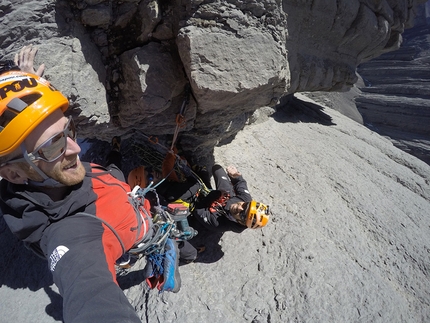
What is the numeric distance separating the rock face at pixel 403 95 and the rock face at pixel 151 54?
10.4m

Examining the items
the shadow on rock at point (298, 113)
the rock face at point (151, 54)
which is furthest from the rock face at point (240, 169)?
the shadow on rock at point (298, 113)

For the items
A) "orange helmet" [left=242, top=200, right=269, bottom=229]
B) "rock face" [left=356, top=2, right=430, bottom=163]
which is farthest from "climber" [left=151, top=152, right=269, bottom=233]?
"rock face" [left=356, top=2, right=430, bottom=163]

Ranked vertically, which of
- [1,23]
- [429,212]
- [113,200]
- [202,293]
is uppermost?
[1,23]

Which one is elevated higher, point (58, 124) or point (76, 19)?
point (76, 19)

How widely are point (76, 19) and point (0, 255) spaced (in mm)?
2852

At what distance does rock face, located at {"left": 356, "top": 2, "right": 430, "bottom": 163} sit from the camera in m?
10.5

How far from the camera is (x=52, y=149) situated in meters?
1.48

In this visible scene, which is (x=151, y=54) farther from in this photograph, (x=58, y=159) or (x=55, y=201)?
(x=55, y=201)

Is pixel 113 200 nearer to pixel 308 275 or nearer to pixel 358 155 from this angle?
pixel 308 275

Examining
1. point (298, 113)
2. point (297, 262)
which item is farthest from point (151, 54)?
point (298, 113)

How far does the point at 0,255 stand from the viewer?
308 centimetres

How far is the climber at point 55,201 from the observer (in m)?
1.22

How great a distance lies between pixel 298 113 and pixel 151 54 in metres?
5.05

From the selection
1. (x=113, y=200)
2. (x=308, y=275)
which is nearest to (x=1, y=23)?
(x=113, y=200)
